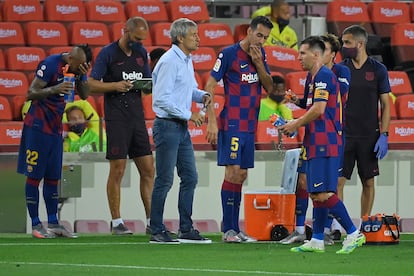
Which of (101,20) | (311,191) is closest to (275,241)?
(311,191)

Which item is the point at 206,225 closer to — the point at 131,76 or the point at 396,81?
the point at 131,76

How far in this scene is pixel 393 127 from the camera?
16766 millimetres

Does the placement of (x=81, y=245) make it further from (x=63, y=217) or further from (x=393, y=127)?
(x=393, y=127)

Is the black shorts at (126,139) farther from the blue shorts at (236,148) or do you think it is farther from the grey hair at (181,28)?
the grey hair at (181,28)

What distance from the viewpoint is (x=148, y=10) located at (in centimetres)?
1912

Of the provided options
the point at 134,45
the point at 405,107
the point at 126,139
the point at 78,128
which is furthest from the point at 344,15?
the point at 126,139

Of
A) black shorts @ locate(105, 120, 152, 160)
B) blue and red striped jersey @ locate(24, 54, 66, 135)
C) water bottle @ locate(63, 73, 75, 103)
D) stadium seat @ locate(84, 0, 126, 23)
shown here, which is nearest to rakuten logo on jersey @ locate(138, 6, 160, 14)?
stadium seat @ locate(84, 0, 126, 23)

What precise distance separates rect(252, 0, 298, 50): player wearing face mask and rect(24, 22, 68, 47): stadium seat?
2908 mm

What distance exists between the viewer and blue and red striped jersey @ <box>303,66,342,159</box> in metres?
11.2

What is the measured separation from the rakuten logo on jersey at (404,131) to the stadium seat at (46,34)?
4706 mm

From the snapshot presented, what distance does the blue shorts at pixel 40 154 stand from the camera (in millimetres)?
13203

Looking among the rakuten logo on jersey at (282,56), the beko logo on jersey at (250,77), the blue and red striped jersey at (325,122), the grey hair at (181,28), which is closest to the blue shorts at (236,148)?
the beko logo on jersey at (250,77)

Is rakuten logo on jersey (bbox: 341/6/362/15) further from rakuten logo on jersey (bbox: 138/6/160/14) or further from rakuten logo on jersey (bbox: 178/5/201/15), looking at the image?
rakuten logo on jersey (bbox: 138/6/160/14)

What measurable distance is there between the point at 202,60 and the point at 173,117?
6092mm
